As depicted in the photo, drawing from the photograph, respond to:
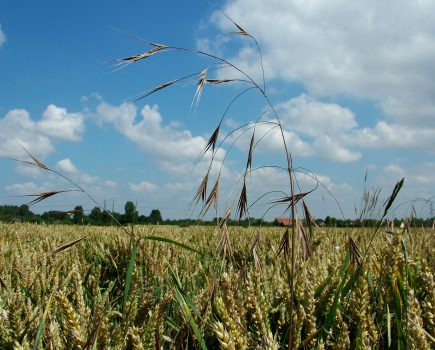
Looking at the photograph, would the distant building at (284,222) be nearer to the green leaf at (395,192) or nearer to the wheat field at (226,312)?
the wheat field at (226,312)

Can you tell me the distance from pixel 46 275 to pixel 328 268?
143cm

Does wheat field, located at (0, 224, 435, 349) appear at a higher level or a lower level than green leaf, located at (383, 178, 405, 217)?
lower

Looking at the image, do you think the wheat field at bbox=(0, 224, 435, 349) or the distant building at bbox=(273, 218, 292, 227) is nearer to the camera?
the wheat field at bbox=(0, 224, 435, 349)

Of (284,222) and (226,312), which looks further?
(284,222)

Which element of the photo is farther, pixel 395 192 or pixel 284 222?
pixel 284 222

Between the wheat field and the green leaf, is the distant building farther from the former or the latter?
the green leaf

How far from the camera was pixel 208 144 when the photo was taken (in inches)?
64.1

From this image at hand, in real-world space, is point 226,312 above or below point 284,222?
below

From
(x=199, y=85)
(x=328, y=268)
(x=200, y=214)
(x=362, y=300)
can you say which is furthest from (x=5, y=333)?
(x=328, y=268)

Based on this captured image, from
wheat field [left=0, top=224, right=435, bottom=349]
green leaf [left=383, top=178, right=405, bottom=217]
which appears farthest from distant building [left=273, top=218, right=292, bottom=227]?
green leaf [left=383, top=178, right=405, bottom=217]

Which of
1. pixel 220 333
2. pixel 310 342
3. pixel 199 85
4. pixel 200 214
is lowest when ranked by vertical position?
pixel 310 342

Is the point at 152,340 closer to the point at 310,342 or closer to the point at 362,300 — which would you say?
the point at 310,342

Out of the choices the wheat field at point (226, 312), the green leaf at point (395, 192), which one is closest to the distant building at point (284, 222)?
the wheat field at point (226, 312)

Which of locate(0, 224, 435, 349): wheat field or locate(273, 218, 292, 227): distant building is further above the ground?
locate(273, 218, 292, 227): distant building
